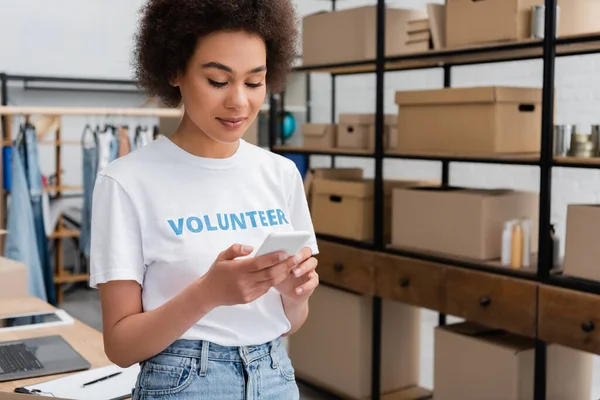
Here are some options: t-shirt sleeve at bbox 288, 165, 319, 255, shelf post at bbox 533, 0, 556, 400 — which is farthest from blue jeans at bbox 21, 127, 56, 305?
t-shirt sleeve at bbox 288, 165, 319, 255

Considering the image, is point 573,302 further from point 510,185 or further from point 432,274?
point 510,185

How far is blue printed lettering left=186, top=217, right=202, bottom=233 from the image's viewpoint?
42.2 inches

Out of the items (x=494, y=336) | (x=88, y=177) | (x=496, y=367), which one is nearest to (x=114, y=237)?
(x=496, y=367)

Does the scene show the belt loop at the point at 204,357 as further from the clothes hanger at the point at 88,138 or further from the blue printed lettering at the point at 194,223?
the clothes hanger at the point at 88,138

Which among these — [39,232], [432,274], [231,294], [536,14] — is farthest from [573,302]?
[39,232]

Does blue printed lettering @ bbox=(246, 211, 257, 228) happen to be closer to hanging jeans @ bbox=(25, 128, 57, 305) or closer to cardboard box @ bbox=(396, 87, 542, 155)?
cardboard box @ bbox=(396, 87, 542, 155)

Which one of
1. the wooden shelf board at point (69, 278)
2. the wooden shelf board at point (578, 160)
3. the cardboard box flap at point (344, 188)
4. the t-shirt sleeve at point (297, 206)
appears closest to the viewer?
the t-shirt sleeve at point (297, 206)

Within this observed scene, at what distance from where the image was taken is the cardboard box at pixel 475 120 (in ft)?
8.98

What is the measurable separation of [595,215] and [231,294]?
1.77 meters

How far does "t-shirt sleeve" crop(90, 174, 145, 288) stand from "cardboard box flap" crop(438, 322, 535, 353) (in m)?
2.03

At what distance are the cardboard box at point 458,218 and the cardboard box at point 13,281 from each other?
1538 millimetres

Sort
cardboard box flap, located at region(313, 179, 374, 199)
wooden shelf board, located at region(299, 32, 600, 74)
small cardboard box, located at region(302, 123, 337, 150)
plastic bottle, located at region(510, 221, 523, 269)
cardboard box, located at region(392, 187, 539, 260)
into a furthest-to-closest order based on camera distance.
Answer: small cardboard box, located at region(302, 123, 337, 150)
cardboard box flap, located at region(313, 179, 374, 199)
cardboard box, located at region(392, 187, 539, 260)
plastic bottle, located at region(510, 221, 523, 269)
wooden shelf board, located at region(299, 32, 600, 74)

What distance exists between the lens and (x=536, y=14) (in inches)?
102

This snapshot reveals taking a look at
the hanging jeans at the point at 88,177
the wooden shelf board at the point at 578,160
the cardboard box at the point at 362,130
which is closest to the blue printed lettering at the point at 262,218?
the wooden shelf board at the point at 578,160
